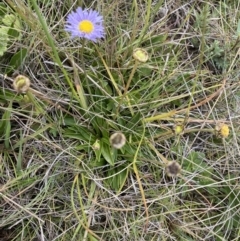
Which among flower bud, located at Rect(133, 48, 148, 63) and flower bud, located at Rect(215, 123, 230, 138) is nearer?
flower bud, located at Rect(133, 48, 148, 63)

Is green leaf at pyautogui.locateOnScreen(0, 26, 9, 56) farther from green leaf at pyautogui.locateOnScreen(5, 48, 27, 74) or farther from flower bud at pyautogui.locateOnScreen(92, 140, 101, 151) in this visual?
flower bud at pyautogui.locateOnScreen(92, 140, 101, 151)

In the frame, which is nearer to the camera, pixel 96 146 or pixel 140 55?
pixel 140 55

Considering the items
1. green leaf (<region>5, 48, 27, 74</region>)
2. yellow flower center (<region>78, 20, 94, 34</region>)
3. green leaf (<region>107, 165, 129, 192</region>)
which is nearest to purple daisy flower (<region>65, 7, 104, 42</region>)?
yellow flower center (<region>78, 20, 94, 34</region>)

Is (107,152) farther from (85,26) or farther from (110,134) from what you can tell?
(85,26)

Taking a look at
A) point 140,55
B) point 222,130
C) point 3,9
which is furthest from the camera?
point 3,9

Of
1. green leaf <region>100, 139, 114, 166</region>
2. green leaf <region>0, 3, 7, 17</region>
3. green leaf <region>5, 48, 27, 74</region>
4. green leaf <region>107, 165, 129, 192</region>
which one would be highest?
green leaf <region>0, 3, 7, 17</region>

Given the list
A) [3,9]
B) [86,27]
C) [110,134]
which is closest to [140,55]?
[86,27]

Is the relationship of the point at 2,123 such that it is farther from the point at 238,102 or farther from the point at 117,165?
the point at 238,102
